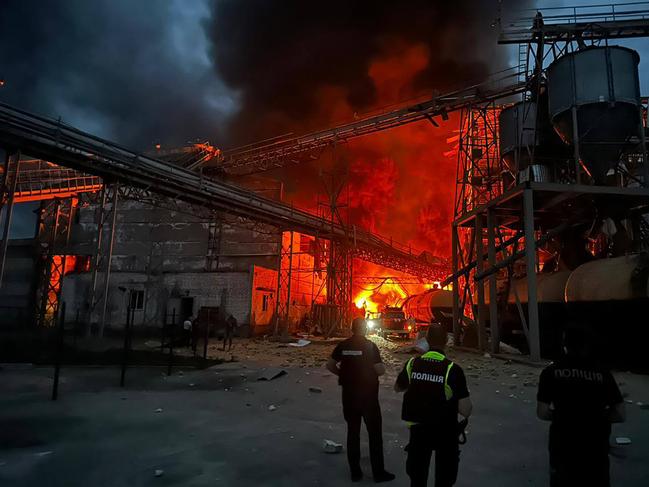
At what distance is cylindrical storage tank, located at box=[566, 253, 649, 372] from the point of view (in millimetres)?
9672

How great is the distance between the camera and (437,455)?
121 inches

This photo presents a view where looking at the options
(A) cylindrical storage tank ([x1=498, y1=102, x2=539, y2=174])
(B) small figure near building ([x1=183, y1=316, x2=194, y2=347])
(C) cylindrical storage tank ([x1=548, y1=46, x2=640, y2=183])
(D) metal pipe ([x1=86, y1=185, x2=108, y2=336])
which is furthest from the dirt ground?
(A) cylindrical storage tank ([x1=498, y1=102, x2=539, y2=174])

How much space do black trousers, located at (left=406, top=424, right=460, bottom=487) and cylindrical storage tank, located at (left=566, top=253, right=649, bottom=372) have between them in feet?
27.3

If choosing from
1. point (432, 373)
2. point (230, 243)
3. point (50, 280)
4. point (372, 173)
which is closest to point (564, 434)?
point (432, 373)

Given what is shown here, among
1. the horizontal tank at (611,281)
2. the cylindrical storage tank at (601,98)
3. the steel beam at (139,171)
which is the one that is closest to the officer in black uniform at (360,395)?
the horizontal tank at (611,281)

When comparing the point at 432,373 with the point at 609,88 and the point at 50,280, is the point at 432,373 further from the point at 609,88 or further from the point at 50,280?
the point at 50,280

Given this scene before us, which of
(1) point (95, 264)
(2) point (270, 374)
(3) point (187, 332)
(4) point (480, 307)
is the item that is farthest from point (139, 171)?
(4) point (480, 307)

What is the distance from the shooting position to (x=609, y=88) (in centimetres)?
1179

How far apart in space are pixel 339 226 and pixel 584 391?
24531 millimetres

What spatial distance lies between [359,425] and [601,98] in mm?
12225

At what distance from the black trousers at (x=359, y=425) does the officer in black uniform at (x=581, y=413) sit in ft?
5.58

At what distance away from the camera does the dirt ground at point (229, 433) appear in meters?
4.06

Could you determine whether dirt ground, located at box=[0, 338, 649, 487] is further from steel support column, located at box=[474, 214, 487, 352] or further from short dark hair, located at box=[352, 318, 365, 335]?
steel support column, located at box=[474, 214, 487, 352]

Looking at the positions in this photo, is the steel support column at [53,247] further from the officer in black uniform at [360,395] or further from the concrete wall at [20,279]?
the officer in black uniform at [360,395]
